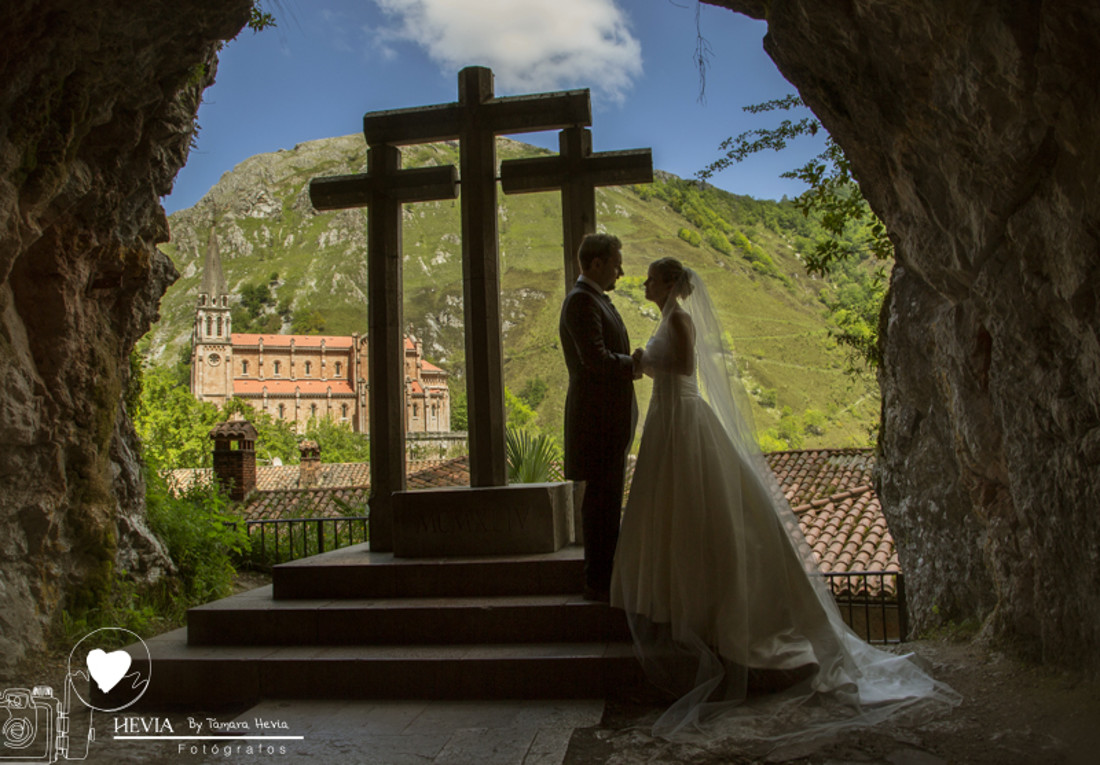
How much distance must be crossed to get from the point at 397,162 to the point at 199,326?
9899 centimetres

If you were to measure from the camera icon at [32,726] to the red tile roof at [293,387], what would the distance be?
313 ft

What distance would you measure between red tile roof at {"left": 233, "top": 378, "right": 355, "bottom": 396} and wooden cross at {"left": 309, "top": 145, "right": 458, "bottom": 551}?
94.1 m

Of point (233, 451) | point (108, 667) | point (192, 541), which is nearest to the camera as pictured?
point (108, 667)

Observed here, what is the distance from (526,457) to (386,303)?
184cm

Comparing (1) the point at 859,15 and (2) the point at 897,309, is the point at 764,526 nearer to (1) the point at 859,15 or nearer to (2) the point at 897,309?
(1) the point at 859,15

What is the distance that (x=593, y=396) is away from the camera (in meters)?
4.26

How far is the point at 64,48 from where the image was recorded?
469 cm

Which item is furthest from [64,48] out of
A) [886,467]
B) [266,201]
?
[266,201]

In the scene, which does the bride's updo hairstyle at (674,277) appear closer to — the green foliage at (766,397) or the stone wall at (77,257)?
the stone wall at (77,257)

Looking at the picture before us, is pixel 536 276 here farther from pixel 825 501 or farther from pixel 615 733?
pixel 615 733

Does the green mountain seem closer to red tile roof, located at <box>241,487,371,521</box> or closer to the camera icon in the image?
red tile roof, located at <box>241,487,371,521</box>

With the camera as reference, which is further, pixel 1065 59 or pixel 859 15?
pixel 859 15

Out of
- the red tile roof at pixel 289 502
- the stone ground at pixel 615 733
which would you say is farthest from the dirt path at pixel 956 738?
the red tile roof at pixel 289 502

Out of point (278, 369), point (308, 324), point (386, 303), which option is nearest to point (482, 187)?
point (386, 303)
